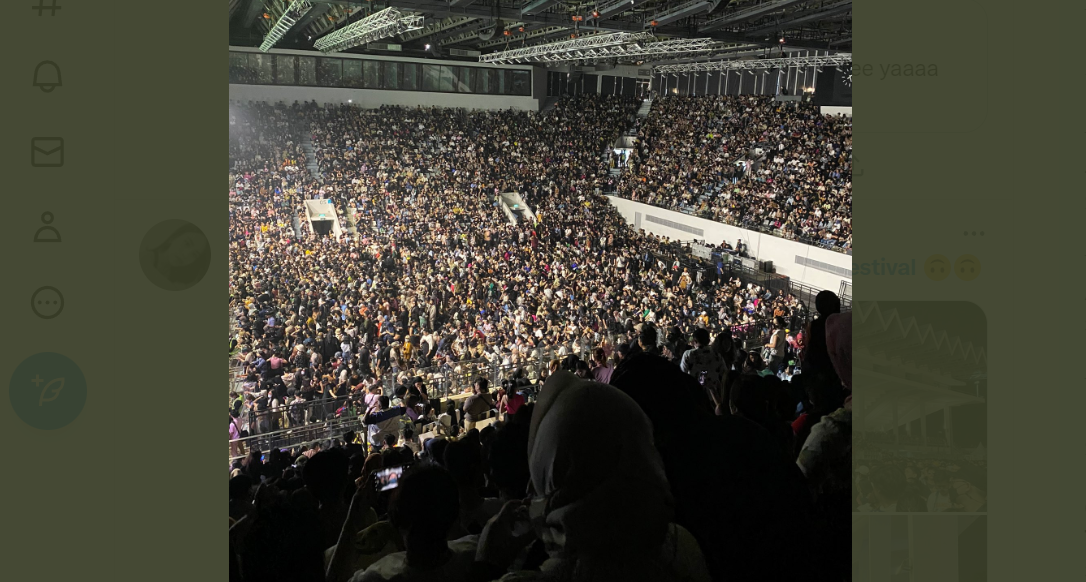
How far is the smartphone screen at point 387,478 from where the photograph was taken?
2.30m

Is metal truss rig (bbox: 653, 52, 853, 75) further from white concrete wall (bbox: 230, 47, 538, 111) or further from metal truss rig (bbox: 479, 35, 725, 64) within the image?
white concrete wall (bbox: 230, 47, 538, 111)

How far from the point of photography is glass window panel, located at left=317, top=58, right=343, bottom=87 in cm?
2298

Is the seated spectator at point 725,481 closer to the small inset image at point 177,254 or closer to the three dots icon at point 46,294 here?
the small inset image at point 177,254

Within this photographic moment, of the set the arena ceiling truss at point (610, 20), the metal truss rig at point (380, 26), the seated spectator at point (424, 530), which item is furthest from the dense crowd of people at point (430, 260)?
the seated spectator at point (424, 530)

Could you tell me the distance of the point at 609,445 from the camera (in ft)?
3.24

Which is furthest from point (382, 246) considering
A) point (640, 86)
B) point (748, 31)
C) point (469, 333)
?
point (640, 86)

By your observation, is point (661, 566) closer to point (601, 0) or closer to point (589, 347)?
point (589, 347)

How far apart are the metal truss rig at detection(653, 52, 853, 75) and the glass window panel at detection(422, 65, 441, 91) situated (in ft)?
26.6

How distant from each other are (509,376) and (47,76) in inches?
291

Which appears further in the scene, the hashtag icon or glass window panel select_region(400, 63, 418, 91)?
glass window panel select_region(400, 63, 418, 91)

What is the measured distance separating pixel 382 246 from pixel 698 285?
21.2 feet

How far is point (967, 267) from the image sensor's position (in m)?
1.54

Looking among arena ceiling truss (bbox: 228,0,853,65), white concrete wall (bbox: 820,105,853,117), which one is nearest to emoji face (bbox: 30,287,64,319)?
arena ceiling truss (bbox: 228,0,853,65)

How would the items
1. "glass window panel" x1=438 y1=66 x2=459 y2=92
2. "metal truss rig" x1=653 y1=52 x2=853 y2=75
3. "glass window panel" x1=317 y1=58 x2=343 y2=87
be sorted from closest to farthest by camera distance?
1. "metal truss rig" x1=653 y1=52 x2=853 y2=75
2. "glass window panel" x1=317 y1=58 x2=343 y2=87
3. "glass window panel" x1=438 y1=66 x2=459 y2=92
